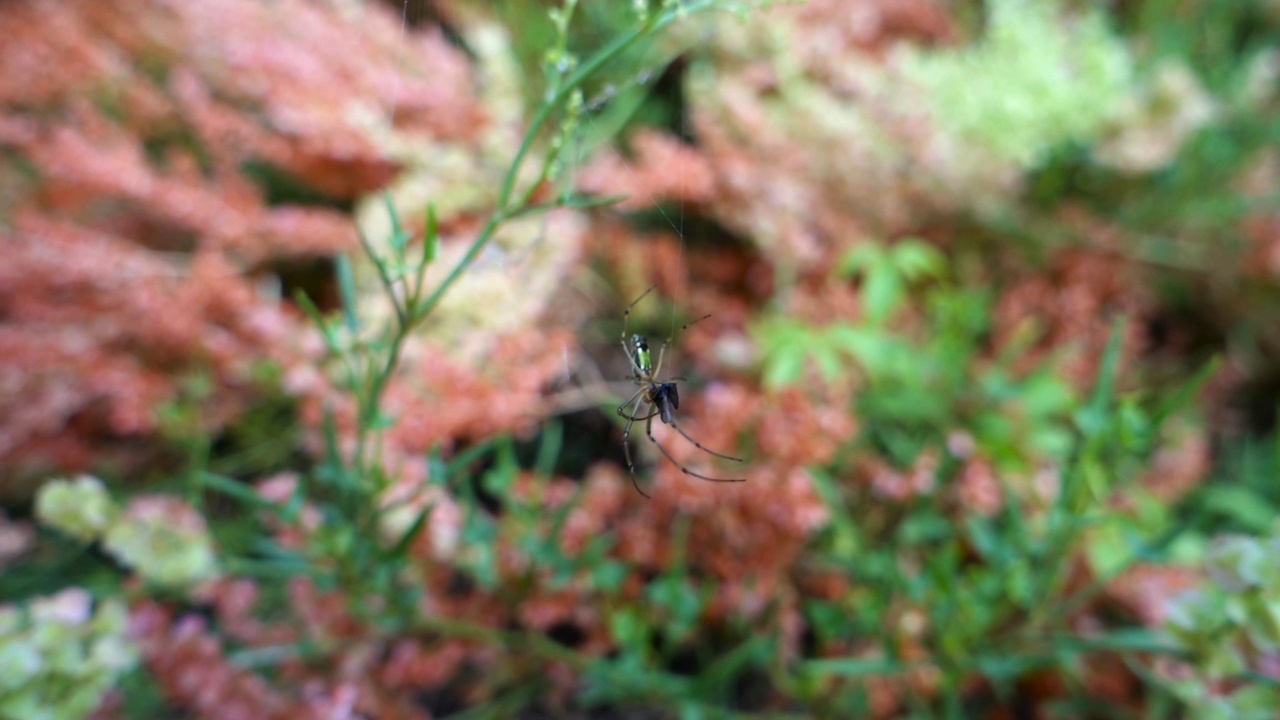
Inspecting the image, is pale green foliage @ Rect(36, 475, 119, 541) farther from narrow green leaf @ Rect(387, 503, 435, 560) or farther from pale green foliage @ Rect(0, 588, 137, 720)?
narrow green leaf @ Rect(387, 503, 435, 560)

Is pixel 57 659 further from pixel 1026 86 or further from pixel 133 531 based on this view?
pixel 1026 86

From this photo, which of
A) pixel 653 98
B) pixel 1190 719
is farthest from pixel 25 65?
pixel 1190 719

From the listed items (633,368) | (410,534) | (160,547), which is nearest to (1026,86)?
(633,368)

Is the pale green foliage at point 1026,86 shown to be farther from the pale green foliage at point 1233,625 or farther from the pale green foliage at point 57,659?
the pale green foliage at point 57,659

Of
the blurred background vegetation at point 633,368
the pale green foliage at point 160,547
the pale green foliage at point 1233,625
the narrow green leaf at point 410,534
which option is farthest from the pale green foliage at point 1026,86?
the pale green foliage at point 160,547

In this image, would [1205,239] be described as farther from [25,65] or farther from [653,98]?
[25,65]
